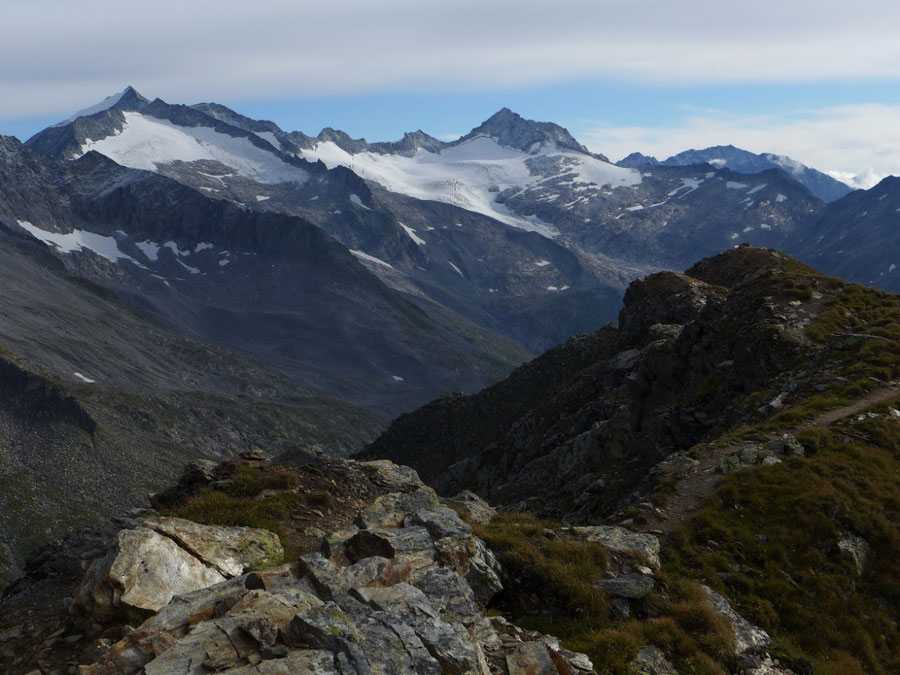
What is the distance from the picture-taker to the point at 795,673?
20250 millimetres

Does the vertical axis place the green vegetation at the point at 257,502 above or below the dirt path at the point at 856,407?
below

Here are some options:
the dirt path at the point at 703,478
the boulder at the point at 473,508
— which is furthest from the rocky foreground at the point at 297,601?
the boulder at the point at 473,508

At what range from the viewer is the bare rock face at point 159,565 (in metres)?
18.5

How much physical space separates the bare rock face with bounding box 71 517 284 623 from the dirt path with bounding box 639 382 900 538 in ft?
42.7

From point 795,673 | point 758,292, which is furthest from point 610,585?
point 758,292

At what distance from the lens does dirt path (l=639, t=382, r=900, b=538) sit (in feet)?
86.8

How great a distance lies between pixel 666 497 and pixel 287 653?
55.9 ft

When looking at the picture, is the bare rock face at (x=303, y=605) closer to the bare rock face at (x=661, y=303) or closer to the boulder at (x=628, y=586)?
the boulder at (x=628, y=586)

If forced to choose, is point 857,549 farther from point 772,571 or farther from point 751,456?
point 751,456

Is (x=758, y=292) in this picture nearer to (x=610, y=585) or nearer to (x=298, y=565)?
(x=610, y=585)

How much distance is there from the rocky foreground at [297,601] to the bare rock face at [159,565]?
4 centimetres

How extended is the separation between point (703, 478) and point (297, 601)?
18.3 m

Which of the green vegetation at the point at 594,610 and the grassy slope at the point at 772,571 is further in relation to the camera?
the grassy slope at the point at 772,571

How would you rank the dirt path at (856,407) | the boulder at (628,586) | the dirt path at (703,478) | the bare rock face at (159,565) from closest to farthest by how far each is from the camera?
1. the bare rock face at (159,565)
2. the boulder at (628,586)
3. the dirt path at (703,478)
4. the dirt path at (856,407)
